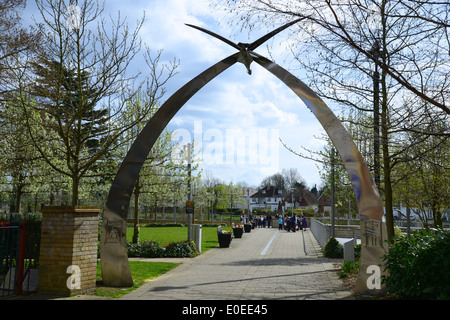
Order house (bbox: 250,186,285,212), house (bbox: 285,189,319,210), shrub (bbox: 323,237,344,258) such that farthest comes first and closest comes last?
house (bbox: 250,186,285,212) < house (bbox: 285,189,319,210) < shrub (bbox: 323,237,344,258)

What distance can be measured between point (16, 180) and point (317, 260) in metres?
21.0

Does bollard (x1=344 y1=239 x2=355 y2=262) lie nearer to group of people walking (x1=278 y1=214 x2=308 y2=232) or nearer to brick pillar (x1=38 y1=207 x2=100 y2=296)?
brick pillar (x1=38 y1=207 x2=100 y2=296)

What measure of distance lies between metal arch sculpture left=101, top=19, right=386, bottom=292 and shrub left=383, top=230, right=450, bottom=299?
2.15ft

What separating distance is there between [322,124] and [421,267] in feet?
12.0

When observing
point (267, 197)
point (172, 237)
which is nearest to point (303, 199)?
point (267, 197)

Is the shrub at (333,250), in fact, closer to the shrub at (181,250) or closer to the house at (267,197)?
the shrub at (181,250)

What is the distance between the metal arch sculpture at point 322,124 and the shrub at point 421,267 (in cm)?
66

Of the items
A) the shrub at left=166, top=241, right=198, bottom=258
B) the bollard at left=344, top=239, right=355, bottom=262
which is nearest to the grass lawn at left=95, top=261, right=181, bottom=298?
the shrub at left=166, top=241, right=198, bottom=258

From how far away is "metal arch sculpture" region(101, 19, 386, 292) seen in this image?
7.74m

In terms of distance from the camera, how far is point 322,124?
28.0 feet

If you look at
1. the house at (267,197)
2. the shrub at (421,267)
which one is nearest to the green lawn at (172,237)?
the shrub at (421,267)
